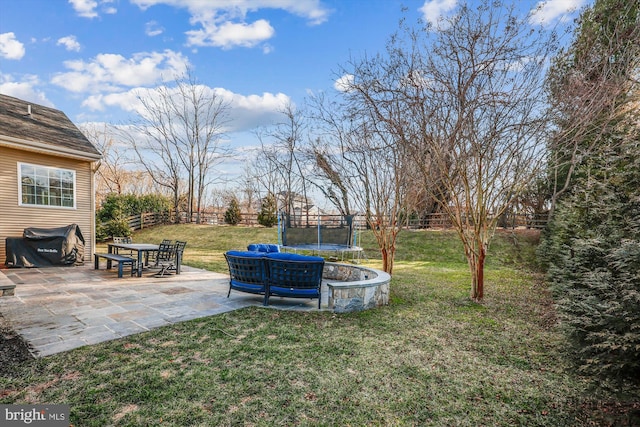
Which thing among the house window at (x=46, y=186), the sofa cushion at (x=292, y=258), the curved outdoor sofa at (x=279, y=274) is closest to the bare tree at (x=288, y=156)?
the house window at (x=46, y=186)

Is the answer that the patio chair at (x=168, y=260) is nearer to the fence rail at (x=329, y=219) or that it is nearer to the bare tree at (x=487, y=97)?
the bare tree at (x=487, y=97)

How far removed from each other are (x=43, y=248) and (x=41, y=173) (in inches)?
86.0

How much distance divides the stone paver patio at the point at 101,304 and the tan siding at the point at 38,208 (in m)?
1.56

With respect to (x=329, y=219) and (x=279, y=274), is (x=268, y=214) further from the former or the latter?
(x=279, y=274)

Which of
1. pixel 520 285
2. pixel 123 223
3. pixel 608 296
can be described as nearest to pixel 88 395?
pixel 608 296

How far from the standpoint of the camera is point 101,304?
196 inches

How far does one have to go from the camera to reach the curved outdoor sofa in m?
4.82

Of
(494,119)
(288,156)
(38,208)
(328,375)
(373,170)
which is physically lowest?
(328,375)

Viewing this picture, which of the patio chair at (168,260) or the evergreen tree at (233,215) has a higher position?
the evergreen tree at (233,215)

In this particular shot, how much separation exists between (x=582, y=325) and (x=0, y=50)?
15.5m

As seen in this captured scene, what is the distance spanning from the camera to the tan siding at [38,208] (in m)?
8.35

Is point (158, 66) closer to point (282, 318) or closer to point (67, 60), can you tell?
point (67, 60)

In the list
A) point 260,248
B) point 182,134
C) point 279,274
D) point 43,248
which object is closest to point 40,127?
point 43,248
